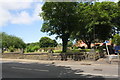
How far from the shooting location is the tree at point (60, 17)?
778 inches

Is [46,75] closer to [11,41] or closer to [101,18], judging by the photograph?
[101,18]

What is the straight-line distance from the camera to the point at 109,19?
2944 cm

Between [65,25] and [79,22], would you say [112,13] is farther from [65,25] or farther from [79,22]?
[65,25]

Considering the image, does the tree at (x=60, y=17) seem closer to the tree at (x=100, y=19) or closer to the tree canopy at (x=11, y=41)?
the tree at (x=100, y=19)

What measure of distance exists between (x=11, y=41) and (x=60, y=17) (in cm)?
4299

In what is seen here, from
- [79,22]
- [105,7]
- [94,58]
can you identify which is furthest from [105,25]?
[94,58]

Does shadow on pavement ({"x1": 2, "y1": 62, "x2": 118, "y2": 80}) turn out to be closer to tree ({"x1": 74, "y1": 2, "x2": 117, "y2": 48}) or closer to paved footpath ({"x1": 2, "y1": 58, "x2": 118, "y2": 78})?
paved footpath ({"x1": 2, "y1": 58, "x2": 118, "y2": 78})

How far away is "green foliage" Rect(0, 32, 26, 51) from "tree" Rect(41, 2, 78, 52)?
38577 mm

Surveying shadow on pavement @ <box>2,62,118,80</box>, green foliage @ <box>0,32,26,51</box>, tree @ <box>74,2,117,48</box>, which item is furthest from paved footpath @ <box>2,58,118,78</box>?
green foliage @ <box>0,32,26,51</box>

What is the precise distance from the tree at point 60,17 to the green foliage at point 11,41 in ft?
127

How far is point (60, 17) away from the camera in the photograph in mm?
20438

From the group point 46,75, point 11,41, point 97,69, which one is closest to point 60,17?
point 97,69

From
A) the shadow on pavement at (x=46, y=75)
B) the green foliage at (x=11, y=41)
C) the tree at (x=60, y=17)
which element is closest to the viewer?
the shadow on pavement at (x=46, y=75)

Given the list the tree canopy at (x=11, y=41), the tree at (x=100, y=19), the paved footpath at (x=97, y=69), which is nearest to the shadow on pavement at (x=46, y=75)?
the paved footpath at (x=97, y=69)
